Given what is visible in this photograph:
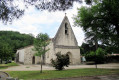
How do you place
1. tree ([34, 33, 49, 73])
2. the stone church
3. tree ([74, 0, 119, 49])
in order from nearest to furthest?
tree ([74, 0, 119, 49]) → tree ([34, 33, 49, 73]) → the stone church

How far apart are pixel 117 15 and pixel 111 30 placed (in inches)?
123

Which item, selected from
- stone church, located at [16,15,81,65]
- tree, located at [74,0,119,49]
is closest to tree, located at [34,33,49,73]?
tree, located at [74,0,119,49]

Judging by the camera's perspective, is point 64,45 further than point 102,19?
Yes

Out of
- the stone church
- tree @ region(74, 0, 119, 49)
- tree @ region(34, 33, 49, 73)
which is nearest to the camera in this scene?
tree @ region(74, 0, 119, 49)

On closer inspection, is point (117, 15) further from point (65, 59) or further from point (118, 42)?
point (65, 59)

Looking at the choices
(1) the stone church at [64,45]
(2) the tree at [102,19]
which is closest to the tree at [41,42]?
(2) the tree at [102,19]

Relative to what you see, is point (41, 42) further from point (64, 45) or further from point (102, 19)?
point (64, 45)

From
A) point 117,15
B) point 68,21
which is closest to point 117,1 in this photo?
point 117,15

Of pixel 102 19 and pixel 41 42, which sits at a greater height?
pixel 102 19

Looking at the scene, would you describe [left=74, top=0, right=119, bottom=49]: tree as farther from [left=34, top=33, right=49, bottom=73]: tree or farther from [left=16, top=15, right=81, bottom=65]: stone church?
[left=16, top=15, right=81, bottom=65]: stone church

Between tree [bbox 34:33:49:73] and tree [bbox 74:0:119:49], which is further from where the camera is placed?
tree [bbox 34:33:49:73]

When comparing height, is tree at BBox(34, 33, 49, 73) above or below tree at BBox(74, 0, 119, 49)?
below

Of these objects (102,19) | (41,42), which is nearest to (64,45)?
(41,42)

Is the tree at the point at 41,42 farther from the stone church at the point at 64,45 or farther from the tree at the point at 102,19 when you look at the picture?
the stone church at the point at 64,45
